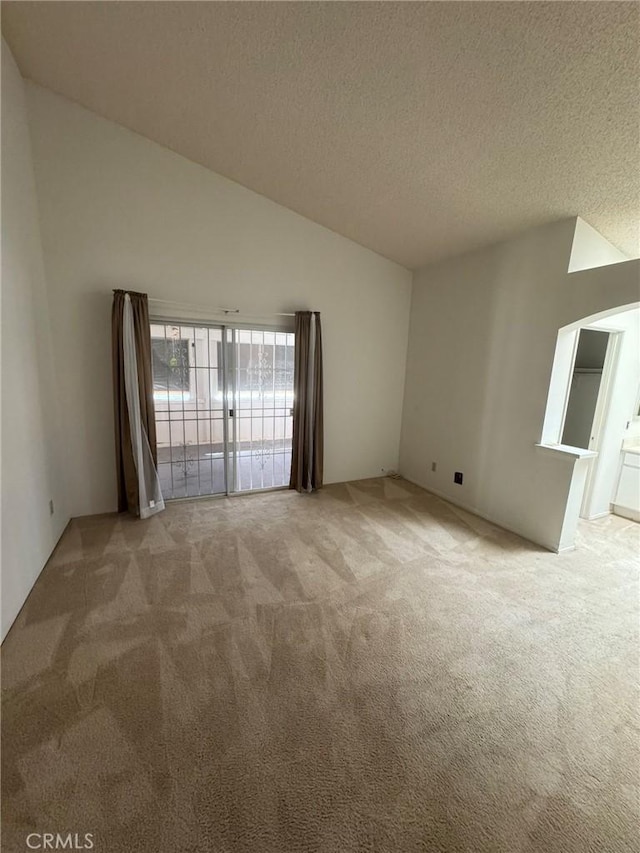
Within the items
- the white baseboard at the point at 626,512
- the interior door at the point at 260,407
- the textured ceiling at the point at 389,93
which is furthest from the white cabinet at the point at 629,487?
the interior door at the point at 260,407

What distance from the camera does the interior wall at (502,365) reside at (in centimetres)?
291

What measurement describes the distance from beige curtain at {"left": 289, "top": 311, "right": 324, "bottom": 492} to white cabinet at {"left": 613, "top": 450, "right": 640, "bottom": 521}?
11.2 feet

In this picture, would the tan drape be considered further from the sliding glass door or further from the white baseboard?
the white baseboard

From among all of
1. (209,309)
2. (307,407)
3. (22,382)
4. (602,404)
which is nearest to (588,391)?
(602,404)

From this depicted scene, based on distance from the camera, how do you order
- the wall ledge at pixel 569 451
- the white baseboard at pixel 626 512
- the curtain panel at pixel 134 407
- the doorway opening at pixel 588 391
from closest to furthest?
the wall ledge at pixel 569 451
the curtain panel at pixel 134 407
the doorway opening at pixel 588 391
the white baseboard at pixel 626 512

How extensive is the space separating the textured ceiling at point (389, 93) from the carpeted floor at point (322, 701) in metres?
2.98

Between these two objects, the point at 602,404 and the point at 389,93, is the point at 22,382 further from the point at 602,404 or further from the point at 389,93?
the point at 602,404

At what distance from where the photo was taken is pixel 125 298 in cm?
309

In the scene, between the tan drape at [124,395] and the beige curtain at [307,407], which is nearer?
the tan drape at [124,395]

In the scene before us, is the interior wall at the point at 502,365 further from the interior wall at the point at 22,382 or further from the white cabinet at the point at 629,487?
the interior wall at the point at 22,382

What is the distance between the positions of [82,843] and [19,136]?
406 cm

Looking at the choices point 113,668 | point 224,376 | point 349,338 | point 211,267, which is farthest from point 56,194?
point 113,668

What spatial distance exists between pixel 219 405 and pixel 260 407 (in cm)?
49

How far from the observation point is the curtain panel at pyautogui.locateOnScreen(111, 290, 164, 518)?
10.3ft
